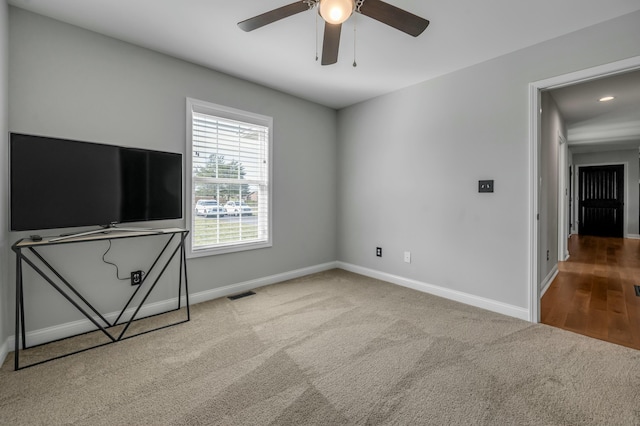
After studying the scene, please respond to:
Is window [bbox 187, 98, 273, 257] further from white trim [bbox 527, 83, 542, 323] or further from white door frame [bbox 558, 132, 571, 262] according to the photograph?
white door frame [bbox 558, 132, 571, 262]

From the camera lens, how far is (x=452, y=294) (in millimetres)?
3123

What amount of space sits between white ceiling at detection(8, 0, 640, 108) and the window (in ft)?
1.78

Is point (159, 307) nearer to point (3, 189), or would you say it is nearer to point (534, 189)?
point (3, 189)

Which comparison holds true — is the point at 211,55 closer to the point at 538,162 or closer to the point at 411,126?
the point at 411,126

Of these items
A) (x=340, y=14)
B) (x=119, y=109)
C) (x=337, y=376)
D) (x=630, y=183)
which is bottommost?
(x=337, y=376)

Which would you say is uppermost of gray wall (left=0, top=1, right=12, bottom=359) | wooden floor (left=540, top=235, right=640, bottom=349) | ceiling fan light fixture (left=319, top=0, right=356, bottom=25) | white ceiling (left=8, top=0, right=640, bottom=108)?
white ceiling (left=8, top=0, right=640, bottom=108)

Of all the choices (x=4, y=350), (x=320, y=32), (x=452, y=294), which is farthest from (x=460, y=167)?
(x=4, y=350)

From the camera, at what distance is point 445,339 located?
2.25m

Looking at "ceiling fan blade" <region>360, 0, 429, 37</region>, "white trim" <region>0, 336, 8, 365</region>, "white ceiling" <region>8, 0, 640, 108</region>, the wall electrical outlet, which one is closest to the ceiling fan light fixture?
"ceiling fan blade" <region>360, 0, 429, 37</region>

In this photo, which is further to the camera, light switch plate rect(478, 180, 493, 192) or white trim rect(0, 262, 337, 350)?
light switch plate rect(478, 180, 493, 192)

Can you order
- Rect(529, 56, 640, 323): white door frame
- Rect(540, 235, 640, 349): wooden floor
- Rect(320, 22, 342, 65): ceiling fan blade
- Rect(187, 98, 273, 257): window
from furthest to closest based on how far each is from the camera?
Rect(187, 98, 273, 257): window < Rect(529, 56, 640, 323): white door frame < Rect(540, 235, 640, 349): wooden floor < Rect(320, 22, 342, 65): ceiling fan blade

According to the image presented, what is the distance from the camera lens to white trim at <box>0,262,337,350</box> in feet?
7.02

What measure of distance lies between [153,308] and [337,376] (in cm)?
193

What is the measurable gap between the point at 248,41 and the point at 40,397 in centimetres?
284
